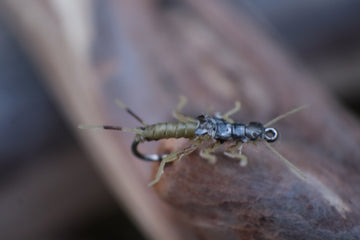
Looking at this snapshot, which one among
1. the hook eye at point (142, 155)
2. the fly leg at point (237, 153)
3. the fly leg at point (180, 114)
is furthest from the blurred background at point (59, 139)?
the fly leg at point (237, 153)

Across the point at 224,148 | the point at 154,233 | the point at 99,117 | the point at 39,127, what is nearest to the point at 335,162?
the point at 224,148

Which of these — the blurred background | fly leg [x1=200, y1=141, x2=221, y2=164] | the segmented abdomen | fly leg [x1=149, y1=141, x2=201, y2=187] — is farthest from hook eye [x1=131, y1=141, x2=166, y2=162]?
the blurred background

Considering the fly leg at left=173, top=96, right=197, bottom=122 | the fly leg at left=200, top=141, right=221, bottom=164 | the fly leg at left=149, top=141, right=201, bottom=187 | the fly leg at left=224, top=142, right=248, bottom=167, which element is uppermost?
the fly leg at left=173, top=96, right=197, bottom=122

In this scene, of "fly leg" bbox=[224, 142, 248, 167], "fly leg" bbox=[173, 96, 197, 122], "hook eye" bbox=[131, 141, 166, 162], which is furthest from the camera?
"fly leg" bbox=[173, 96, 197, 122]

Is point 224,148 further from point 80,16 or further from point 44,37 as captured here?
point 44,37

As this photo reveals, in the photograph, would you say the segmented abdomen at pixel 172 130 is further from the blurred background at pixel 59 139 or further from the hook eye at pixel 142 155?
the blurred background at pixel 59 139

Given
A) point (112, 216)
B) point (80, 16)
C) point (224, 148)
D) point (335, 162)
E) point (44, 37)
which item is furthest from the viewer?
point (112, 216)

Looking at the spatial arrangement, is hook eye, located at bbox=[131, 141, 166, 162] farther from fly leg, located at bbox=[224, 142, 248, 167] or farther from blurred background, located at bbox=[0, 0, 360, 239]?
blurred background, located at bbox=[0, 0, 360, 239]
